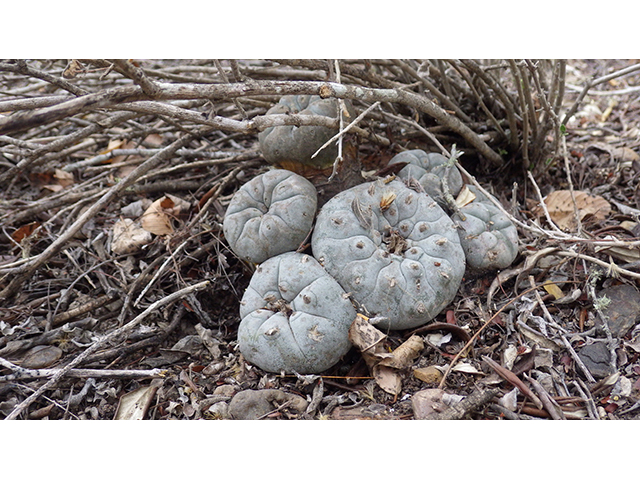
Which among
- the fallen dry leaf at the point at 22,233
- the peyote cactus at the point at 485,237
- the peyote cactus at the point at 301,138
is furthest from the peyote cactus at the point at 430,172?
the fallen dry leaf at the point at 22,233

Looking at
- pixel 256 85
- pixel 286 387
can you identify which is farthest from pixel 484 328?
pixel 256 85

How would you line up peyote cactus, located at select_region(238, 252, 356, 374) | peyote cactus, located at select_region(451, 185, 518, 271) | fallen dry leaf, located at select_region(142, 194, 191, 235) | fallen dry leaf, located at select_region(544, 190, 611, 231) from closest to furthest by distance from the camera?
peyote cactus, located at select_region(238, 252, 356, 374) < peyote cactus, located at select_region(451, 185, 518, 271) < fallen dry leaf, located at select_region(544, 190, 611, 231) < fallen dry leaf, located at select_region(142, 194, 191, 235)

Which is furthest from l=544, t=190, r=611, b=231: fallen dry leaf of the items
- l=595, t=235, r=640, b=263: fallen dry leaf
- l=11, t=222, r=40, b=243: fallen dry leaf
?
l=11, t=222, r=40, b=243: fallen dry leaf

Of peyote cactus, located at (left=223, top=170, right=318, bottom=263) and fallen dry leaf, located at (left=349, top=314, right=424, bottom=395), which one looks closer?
fallen dry leaf, located at (left=349, top=314, right=424, bottom=395)

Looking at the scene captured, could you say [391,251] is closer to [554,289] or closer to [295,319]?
[295,319]

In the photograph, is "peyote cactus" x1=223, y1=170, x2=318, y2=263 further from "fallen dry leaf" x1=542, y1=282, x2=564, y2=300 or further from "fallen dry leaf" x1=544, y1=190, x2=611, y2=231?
"fallen dry leaf" x1=544, y1=190, x2=611, y2=231

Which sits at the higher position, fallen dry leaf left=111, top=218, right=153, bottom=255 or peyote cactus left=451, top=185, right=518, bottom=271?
peyote cactus left=451, top=185, right=518, bottom=271

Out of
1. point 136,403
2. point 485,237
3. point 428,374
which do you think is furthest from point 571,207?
point 136,403
